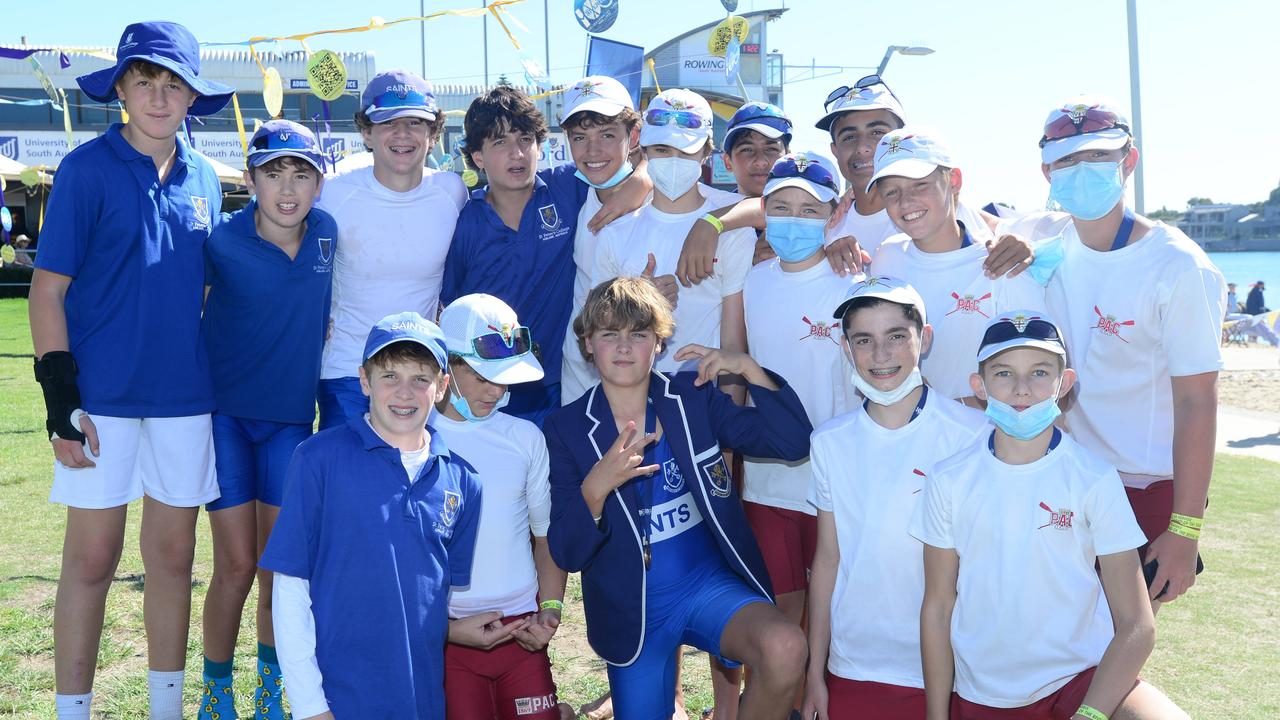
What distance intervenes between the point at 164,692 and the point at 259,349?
1563 millimetres

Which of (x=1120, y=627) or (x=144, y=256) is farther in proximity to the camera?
(x=144, y=256)

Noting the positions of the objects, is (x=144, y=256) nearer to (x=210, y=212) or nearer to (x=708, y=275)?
(x=210, y=212)

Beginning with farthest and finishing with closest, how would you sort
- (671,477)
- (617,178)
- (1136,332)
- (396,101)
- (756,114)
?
(756,114), (617,178), (396,101), (671,477), (1136,332)

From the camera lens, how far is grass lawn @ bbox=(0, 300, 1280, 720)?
5.00 m

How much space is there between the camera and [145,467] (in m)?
4.20

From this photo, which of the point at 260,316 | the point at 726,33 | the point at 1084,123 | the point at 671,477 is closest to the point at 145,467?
the point at 260,316

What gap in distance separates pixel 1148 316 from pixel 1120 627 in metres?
1.19

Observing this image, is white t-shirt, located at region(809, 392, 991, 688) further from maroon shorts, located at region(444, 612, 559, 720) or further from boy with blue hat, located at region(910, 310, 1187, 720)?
maroon shorts, located at region(444, 612, 559, 720)

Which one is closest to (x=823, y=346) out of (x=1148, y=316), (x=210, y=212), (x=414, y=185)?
(x=1148, y=316)

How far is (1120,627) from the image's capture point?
10.8 feet

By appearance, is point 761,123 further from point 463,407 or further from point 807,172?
point 463,407

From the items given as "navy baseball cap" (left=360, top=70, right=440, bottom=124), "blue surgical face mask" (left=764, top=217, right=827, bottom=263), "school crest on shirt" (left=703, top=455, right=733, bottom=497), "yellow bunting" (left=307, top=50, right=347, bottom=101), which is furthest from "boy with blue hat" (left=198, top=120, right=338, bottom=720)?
"yellow bunting" (left=307, top=50, right=347, bottom=101)

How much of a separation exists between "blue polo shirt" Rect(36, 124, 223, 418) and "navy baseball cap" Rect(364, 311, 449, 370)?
1.24 m

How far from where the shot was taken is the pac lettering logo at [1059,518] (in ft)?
10.9
